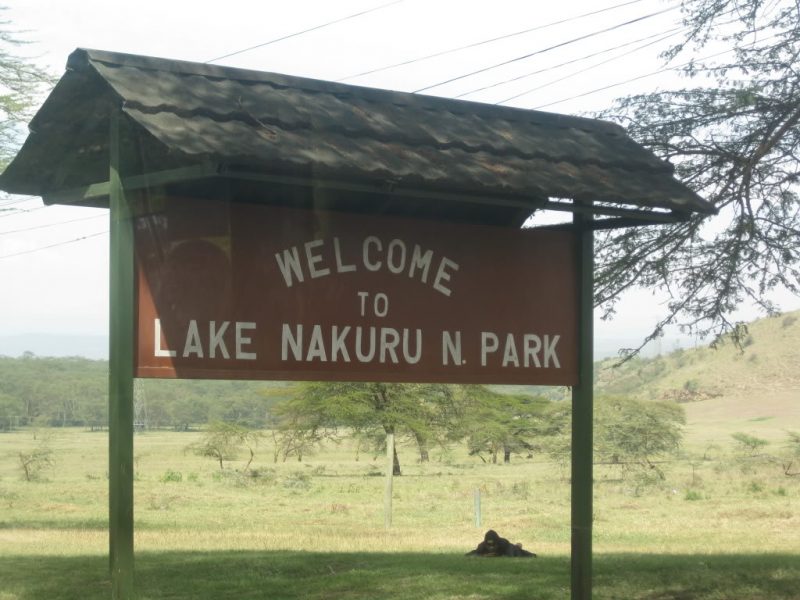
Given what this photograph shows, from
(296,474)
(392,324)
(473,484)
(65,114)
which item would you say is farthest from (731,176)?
(296,474)

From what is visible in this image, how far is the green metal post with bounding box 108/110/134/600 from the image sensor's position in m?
5.87

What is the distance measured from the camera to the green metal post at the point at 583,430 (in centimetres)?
745

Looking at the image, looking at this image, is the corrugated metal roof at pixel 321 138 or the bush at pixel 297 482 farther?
the bush at pixel 297 482

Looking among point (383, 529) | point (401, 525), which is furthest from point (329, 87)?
point (401, 525)

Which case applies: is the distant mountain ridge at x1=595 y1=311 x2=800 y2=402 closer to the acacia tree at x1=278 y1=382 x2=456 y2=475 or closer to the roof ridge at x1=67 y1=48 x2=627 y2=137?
the acacia tree at x1=278 y1=382 x2=456 y2=475

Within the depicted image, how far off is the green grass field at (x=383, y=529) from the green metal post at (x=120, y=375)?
163 inches

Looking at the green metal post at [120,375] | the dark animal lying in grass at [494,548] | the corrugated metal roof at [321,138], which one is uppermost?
the corrugated metal roof at [321,138]

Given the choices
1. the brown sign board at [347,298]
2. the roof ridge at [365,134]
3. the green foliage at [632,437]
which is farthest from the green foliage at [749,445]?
the roof ridge at [365,134]

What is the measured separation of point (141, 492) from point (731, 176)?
127 ft

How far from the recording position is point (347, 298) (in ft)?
22.1

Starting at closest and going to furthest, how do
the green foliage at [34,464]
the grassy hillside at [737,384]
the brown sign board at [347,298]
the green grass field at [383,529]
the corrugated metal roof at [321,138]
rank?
the corrugated metal roof at [321,138], the brown sign board at [347,298], the green grass field at [383,529], the green foliage at [34,464], the grassy hillside at [737,384]

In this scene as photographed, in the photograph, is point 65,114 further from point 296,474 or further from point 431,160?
point 296,474

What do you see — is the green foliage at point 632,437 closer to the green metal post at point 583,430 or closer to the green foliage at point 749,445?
the green foliage at point 749,445

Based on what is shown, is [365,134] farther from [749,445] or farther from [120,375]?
[749,445]
